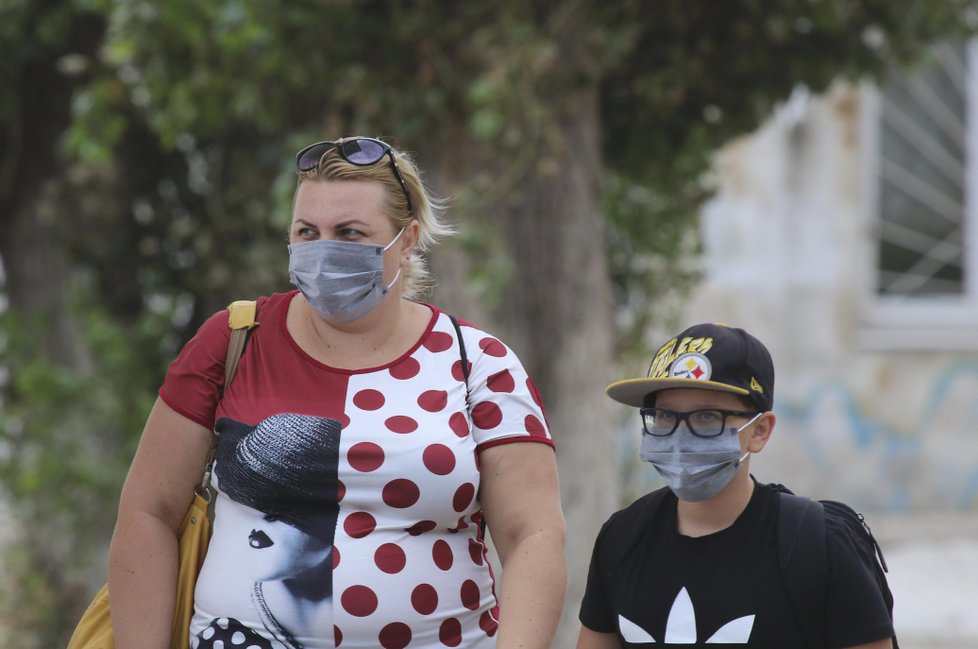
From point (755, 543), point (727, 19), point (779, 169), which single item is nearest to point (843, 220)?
point (779, 169)

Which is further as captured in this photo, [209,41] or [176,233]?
[176,233]

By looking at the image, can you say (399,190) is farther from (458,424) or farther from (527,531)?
(527,531)

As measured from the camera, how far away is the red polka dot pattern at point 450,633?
2670mm

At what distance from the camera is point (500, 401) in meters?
2.73

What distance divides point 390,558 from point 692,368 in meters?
0.70

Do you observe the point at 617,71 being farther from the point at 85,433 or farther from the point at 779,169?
the point at 779,169

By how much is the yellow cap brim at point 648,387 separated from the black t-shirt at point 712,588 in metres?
0.21

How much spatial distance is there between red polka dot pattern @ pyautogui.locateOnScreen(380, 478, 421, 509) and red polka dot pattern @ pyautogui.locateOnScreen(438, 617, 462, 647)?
26 centimetres

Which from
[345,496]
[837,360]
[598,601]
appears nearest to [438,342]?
[345,496]

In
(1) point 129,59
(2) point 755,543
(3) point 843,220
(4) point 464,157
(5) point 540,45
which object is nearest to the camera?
(2) point 755,543

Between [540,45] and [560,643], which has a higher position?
[540,45]

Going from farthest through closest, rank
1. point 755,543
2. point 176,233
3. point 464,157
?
point 176,233 → point 464,157 → point 755,543

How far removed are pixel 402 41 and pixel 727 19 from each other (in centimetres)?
169

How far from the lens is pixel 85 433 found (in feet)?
24.6
